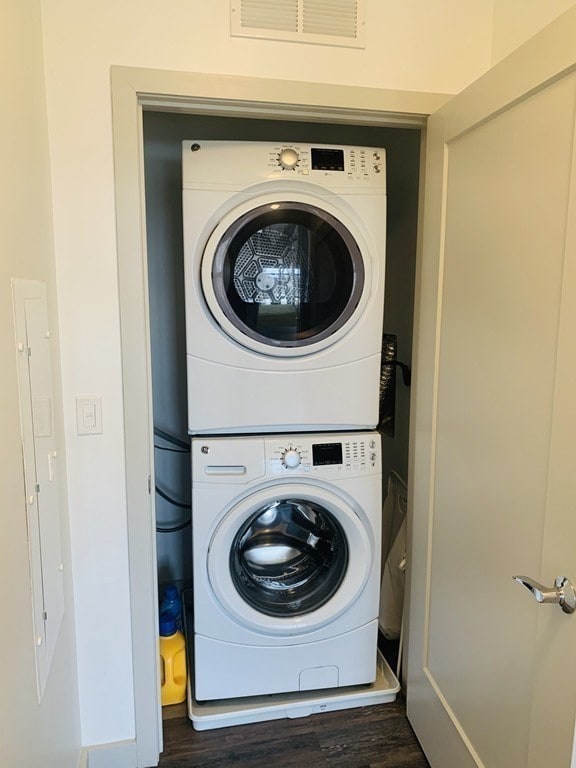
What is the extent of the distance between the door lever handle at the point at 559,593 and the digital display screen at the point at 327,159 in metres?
1.27

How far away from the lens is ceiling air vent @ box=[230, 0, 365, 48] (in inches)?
57.6

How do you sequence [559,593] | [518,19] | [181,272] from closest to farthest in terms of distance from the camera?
[559,593]
[518,19]
[181,272]

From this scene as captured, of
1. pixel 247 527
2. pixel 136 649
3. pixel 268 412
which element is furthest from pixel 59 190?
pixel 136 649

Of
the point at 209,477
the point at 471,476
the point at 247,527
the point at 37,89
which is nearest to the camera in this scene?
the point at 37,89

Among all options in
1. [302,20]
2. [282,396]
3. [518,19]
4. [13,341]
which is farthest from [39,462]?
[518,19]

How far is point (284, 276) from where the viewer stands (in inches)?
71.1

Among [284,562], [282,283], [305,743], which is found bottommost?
[305,743]

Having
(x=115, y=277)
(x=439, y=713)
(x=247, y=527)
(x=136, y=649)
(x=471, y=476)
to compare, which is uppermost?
(x=115, y=277)

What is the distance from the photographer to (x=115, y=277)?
151 centimetres

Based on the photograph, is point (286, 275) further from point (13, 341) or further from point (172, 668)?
point (172, 668)

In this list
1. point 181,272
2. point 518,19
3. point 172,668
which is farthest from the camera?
point 181,272

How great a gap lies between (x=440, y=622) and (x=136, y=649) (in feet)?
2.94

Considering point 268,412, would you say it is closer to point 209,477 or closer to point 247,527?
point 209,477

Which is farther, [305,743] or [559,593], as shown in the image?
[305,743]
